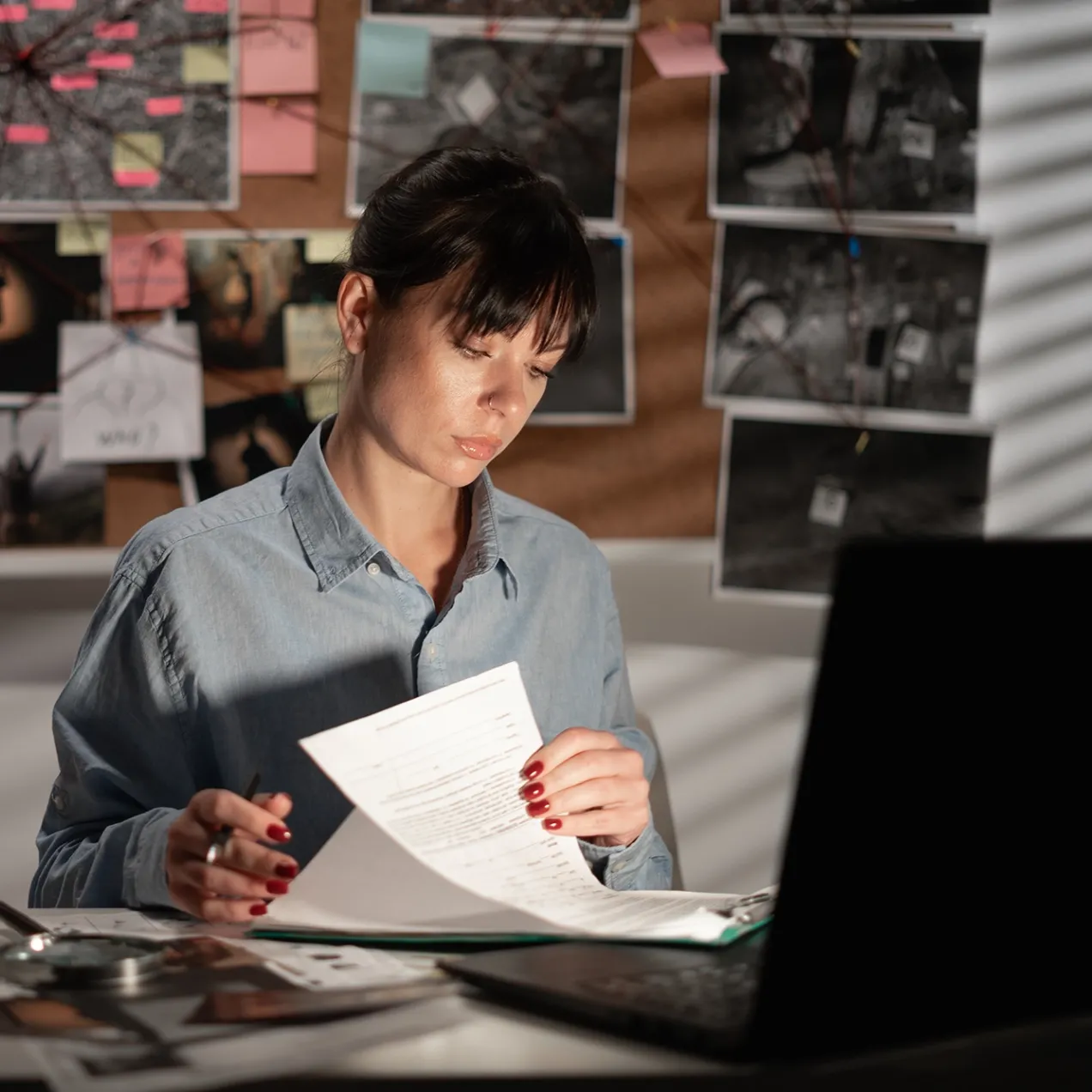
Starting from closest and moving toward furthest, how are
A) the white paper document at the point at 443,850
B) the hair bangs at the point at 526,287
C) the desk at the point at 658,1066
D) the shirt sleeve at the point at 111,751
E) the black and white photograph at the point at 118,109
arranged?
the desk at the point at 658,1066 → the white paper document at the point at 443,850 → the shirt sleeve at the point at 111,751 → the hair bangs at the point at 526,287 → the black and white photograph at the point at 118,109

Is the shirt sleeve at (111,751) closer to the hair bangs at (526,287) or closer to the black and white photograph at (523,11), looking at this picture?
the hair bangs at (526,287)

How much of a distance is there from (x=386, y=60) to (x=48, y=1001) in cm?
146

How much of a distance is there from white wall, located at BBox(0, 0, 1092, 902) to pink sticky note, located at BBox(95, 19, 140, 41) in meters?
0.82

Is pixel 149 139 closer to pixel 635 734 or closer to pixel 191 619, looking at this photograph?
pixel 191 619

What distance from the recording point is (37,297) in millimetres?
1780

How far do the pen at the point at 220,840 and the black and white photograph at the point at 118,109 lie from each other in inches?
46.8

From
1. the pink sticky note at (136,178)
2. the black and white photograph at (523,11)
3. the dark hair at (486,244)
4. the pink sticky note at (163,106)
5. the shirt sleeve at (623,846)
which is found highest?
the black and white photograph at (523,11)

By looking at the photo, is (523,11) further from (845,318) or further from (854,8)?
(845,318)

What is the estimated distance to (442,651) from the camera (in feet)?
4.00

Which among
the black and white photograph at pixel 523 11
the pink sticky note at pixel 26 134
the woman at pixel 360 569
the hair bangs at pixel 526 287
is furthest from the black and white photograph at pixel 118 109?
the hair bangs at pixel 526 287

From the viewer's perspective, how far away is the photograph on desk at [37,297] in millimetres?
1773

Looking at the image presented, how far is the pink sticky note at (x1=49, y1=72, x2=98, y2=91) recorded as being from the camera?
1.75 meters

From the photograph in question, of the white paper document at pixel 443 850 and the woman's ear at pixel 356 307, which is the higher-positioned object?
the woman's ear at pixel 356 307

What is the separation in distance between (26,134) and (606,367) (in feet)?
2.78
